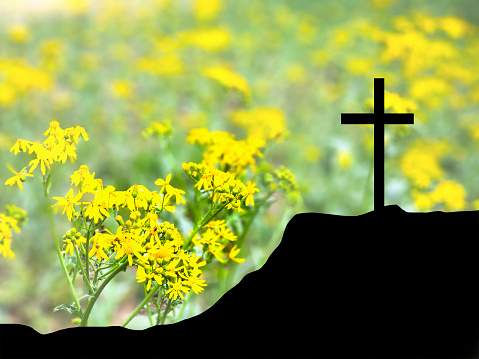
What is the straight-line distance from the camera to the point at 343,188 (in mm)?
2512

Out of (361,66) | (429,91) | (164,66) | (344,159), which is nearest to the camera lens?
(344,159)

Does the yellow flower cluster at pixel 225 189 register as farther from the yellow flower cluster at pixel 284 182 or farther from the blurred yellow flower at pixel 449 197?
the blurred yellow flower at pixel 449 197

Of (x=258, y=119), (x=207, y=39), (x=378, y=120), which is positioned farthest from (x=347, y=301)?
(x=207, y=39)

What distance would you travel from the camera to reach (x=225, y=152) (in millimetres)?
958

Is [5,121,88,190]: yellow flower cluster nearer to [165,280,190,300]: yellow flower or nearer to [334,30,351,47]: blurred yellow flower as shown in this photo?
[165,280,190,300]: yellow flower

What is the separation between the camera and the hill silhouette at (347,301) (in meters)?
0.88

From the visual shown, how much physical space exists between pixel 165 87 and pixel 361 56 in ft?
4.63

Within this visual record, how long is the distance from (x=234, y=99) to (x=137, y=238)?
116 inches

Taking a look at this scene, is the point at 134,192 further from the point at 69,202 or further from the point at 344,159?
the point at 344,159

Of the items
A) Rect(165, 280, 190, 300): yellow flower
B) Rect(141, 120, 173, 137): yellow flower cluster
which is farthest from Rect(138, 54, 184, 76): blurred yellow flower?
Rect(165, 280, 190, 300): yellow flower

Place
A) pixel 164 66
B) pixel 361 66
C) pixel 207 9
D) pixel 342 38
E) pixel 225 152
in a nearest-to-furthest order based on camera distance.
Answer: pixel 225 152 < pixel 164 66 < pixel 361 66 < pixel 342 38 < pixel 207 9

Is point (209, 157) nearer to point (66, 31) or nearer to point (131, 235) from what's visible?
point (131, 235)

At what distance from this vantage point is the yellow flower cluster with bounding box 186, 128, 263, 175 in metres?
0.95

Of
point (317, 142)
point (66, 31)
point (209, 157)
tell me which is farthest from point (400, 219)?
point (66, 31)
